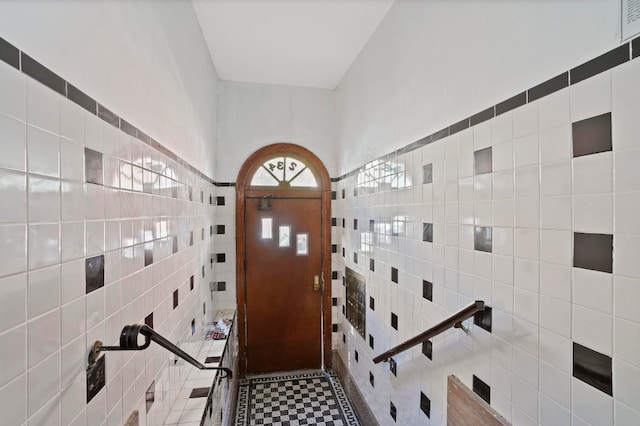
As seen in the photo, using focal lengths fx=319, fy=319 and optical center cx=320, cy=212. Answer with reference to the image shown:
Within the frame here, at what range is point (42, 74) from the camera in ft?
2.26

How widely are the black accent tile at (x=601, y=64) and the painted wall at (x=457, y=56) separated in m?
0.02

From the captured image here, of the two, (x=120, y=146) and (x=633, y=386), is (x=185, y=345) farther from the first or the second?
(x=633, y=386)

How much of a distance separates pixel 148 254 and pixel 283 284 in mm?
2029

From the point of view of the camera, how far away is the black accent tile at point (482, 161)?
3.85ft

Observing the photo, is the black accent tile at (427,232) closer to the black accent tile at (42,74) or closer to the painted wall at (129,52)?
the painted wall at (129,52)

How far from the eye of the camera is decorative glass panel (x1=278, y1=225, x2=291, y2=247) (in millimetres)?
3182

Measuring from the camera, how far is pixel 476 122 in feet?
4.09

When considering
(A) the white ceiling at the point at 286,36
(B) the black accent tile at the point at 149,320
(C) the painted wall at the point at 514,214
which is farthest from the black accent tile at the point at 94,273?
(A) the white ceiling at the point at 286,36

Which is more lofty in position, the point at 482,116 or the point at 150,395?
the point at 482,116

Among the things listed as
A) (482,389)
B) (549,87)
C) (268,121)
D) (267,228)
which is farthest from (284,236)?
(549,87)

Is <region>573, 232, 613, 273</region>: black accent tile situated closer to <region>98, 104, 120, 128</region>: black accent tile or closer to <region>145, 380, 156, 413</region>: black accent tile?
<region>98, 104, 120, 128</region>: black accent tile

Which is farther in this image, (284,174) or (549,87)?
(284,174)

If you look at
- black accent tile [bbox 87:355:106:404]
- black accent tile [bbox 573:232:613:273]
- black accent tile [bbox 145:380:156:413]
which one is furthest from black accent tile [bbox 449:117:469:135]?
black accent tile [bbox 145:380:156:413]

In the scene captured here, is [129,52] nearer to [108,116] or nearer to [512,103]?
[108,116]
